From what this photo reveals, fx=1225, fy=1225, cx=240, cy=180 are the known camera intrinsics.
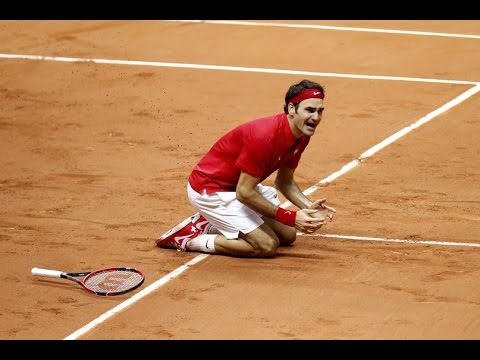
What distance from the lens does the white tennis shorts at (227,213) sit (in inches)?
415

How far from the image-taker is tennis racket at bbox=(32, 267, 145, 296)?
32.2 ft

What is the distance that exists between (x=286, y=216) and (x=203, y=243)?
0.92 meters

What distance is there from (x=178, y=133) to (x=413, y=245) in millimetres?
4327

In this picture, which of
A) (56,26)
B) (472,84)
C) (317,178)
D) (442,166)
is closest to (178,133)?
(317,178)

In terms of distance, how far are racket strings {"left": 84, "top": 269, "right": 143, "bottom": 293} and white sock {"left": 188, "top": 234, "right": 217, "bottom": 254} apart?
0.81m

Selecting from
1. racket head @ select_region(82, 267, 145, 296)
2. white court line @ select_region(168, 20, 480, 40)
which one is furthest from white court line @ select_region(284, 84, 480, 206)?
white court line @ select_region(168, 20, 480, 40)

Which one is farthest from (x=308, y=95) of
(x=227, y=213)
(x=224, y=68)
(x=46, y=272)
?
(x=224, y=68)

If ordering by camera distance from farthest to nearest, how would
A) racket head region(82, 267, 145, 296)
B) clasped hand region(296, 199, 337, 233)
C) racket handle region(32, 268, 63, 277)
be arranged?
clasped hand region(296, 199, 337, 233), racket handle region(32, 268, 63, 277), racket head region(82, 267, 145, 296)

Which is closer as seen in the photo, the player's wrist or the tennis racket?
the tennis racket

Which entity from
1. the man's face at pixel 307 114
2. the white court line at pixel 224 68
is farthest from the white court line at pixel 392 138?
the man's face at pixel 307 114

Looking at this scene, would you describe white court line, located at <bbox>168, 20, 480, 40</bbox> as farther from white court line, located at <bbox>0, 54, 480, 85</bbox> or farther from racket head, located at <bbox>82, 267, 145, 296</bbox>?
racket head, located at <bbox>82, 267, 145, 296</bbox>

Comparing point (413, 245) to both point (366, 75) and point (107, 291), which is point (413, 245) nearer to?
point (107, 291)

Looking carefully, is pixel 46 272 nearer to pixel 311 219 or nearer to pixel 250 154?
pixel 250 154

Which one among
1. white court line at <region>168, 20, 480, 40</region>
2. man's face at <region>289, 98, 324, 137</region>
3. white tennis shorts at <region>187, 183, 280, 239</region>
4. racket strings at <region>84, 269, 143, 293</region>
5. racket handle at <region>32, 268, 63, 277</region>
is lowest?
racket strings at <region>84, 269, 143, 293</region>
